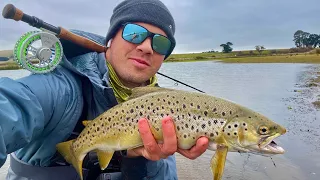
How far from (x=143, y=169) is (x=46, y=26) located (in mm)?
1772

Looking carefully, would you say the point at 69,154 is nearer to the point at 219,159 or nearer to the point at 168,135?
the point at 168,135

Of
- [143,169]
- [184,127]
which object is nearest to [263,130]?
[184,127]

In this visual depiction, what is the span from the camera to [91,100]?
124 inches

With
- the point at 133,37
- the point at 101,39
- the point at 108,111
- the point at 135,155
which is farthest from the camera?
the point at 101,39

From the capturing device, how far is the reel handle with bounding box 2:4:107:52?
2.80 metres

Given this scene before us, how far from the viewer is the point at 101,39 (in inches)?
167

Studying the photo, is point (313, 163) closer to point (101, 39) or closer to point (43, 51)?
point (101, 39)

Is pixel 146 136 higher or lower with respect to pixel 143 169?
higher

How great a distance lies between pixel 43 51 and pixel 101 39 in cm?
140

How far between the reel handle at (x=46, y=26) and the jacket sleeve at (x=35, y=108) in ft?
1.58

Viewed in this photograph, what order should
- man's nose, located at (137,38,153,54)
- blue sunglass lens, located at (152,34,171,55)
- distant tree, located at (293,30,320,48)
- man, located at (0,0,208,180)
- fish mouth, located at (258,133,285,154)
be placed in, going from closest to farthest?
man, located at (0,0,208,180), fish mouth, located at (258,133,285,154), man's nose, located at (137,38,153,54), blue sunglass lens, located at (152,34,171,55), distant tree, located at (293,30,320,48)

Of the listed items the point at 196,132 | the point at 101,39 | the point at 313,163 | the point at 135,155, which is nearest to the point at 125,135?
the point at 135,155

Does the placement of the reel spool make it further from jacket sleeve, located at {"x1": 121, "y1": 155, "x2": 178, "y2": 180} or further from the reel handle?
jacket sleeve, located at {"x1": 121, "y1": 155, "x2": 178, "y2": 180}

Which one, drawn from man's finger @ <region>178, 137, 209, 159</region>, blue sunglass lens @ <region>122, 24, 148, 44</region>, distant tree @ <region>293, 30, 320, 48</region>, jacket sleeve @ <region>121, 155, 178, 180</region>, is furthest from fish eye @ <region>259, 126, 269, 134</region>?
distant tree @ <region>293, 30, 320, 48</region>
